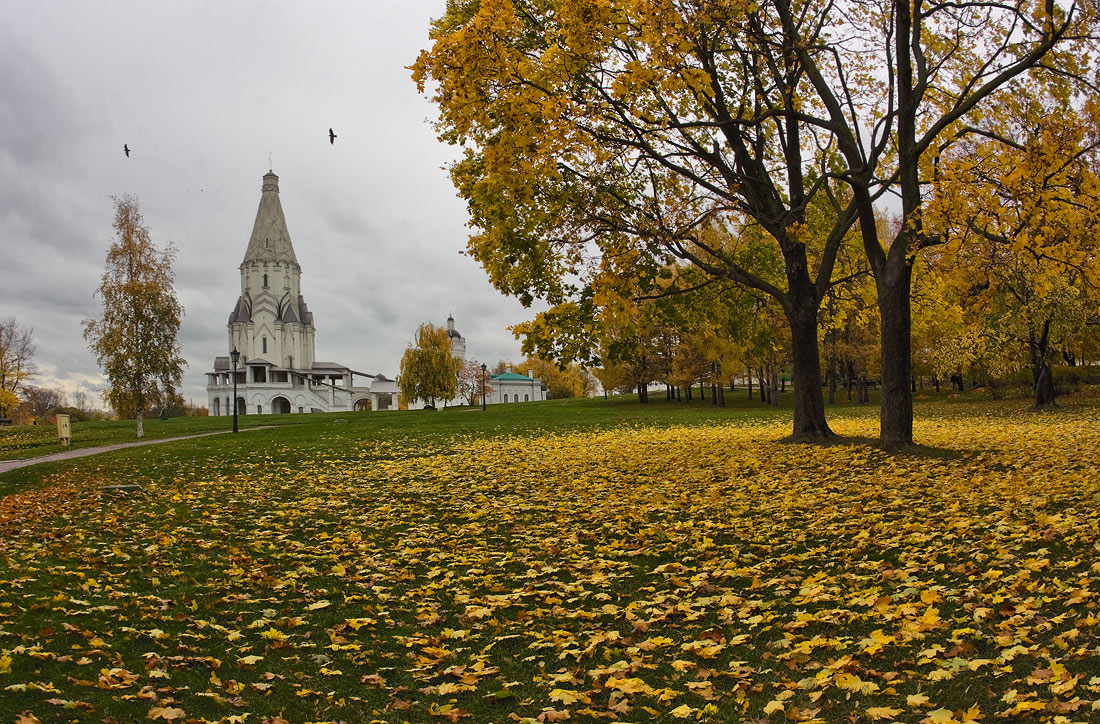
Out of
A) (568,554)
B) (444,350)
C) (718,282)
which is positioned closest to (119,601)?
(568,554)

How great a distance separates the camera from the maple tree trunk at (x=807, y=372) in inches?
647

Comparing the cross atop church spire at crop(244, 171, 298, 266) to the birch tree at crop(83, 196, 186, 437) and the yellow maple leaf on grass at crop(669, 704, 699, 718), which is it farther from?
the yellow maple leaf on grass at crop(669, 704, 699, 718)

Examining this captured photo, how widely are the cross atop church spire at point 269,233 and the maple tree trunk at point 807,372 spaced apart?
10876 centimetres

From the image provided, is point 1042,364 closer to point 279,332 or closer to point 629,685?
point 629,685

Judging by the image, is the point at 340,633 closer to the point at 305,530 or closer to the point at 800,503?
the point at 305,530

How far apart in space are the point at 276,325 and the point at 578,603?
374 ft

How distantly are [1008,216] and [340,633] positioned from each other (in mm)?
12267

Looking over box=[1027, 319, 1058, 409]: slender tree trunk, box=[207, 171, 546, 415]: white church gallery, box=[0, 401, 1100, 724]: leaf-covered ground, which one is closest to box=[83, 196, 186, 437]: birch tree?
box=[0, 401, 1100, 724]: leaf-covered ground

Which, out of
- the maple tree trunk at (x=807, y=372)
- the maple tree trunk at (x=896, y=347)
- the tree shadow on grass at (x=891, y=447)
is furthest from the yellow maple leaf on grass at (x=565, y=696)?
the maple tree trunk at (x=807, y=372)

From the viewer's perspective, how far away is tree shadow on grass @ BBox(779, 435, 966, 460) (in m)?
13.6

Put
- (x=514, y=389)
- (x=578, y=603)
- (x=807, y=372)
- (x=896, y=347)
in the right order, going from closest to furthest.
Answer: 1. (x=578, y=603)
2. (x=896, y=347)
3. (x=807, y=372)
4. (x=514, y=389)

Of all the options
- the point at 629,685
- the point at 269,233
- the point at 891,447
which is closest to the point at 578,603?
the point at 629,685

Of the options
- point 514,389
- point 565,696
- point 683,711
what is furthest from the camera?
point 514,389

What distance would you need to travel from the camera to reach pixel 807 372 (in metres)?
16.8
